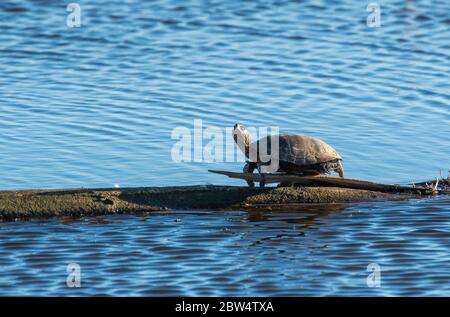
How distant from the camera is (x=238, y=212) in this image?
10.8 m

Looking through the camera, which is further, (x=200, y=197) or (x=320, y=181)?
(x=320, y=181)

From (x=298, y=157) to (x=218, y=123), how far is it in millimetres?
3378

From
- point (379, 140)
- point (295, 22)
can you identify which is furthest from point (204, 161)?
point (295, 22)

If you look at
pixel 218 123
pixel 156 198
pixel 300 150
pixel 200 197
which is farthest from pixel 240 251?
pixel 218 123

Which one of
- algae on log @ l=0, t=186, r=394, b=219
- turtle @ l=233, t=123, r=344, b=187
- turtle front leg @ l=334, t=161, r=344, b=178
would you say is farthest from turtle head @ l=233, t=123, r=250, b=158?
turtle front leg @ l=334, t=161, r=344, b=178

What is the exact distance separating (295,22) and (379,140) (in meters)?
8.05

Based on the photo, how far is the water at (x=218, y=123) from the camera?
9266 mm

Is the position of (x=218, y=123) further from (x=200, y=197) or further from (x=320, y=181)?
(x=200, y=197)

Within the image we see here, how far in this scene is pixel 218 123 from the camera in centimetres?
1430

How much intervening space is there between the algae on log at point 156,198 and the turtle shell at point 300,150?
0.32 m

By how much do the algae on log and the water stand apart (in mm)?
137

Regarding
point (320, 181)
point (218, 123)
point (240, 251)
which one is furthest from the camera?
point (218, 123)

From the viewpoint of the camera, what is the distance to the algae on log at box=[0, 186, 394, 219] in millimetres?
10328

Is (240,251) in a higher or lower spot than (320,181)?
lower
